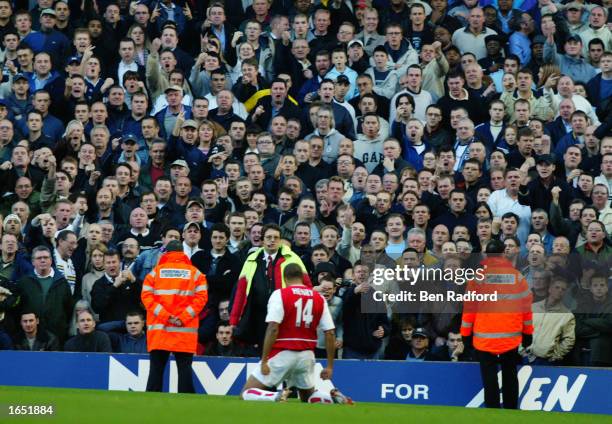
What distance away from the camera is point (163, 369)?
716 inches

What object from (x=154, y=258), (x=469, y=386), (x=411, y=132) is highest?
(x=411, y=132)

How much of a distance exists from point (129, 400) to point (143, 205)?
6.25m

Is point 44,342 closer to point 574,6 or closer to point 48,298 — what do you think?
point 48,298

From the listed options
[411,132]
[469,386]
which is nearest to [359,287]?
Answer: [469,386]

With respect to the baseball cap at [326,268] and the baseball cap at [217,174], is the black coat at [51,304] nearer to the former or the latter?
the baseball cap at [217,174]

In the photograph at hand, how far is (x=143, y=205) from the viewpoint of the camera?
21734 millimetres

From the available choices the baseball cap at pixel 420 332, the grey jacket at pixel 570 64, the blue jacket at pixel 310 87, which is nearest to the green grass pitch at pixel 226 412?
the baseball cap at pixel 420 332

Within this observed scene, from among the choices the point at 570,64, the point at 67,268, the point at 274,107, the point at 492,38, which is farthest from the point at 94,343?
the point at 570,64

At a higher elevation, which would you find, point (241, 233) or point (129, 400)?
point (241, 233)

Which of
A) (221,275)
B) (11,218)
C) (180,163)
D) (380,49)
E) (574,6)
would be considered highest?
(574,6)

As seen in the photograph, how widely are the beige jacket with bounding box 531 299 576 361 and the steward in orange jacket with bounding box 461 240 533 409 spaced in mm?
705

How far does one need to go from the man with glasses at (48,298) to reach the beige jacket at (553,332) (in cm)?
624

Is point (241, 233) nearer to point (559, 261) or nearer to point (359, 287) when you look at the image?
point (359, 287)

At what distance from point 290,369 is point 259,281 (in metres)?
2.92
